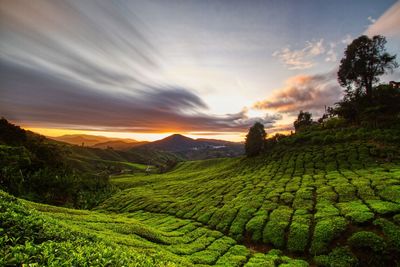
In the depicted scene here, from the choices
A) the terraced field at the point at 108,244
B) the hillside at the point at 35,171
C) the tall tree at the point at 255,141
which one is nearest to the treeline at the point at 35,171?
the hillside at the point at 35,171

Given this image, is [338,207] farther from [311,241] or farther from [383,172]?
[383,172]

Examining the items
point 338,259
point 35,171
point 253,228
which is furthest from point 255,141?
point 35,171

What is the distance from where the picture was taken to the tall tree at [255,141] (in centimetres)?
9750

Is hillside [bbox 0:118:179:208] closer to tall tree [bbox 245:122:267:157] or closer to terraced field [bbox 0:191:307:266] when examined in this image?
terraced field [bbox 0:191:307:266]

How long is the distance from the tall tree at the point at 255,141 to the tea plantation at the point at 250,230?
51.3 m

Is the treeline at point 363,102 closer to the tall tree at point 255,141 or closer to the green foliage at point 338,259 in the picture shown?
the tall tree at point 255,141

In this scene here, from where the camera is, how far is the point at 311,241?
23.1m

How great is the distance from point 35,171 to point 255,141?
79878mm

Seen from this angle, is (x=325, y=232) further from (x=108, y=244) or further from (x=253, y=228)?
(x=108, y=244)

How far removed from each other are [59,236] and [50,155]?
74375 millimetres

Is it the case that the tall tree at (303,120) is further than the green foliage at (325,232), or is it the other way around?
the tall tree at (303,120)

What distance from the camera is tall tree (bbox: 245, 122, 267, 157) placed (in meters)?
Answer: 97.5

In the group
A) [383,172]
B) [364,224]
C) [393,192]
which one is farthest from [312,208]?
[383,172]

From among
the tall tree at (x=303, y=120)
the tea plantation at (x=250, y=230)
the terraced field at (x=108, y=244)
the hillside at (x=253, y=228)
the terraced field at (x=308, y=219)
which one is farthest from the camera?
the tall tree at (x=303, y=120)
